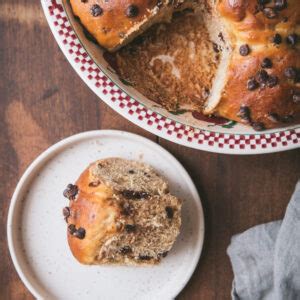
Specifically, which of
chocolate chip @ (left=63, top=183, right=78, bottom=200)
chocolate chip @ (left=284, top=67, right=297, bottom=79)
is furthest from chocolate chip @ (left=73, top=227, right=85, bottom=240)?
chocolate chip @ (left=284, top=67, right=297, bottom=79)

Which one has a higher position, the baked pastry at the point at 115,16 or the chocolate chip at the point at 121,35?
the baked pastry at the point at 115,16

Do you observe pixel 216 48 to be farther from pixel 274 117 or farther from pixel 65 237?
pixel 65 237

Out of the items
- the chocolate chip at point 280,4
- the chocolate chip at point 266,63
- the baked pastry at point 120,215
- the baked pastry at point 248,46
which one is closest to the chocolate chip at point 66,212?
the baked pastry at point 120,215

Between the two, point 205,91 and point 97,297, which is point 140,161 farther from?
point 97,297

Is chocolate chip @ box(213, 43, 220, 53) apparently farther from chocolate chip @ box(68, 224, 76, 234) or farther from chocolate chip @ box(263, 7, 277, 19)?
chocolate chip @ box(68, 224, 76, 234)

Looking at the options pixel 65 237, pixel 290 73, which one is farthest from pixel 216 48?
pixel 65 237

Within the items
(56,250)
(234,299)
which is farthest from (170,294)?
(56,250)

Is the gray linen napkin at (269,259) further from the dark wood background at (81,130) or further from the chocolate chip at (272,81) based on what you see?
the chocolate chip at (272,81)
